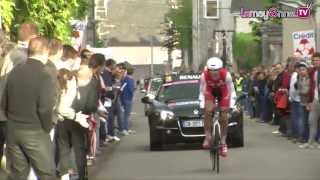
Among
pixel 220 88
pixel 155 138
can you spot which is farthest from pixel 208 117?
pixel 155 138

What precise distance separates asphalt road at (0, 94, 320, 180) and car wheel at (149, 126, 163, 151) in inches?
8.0

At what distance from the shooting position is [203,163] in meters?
17.7

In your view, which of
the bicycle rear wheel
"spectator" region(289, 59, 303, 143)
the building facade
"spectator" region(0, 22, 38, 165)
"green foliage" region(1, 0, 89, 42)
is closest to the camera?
"spectator" region(0, 22, 38, 165)

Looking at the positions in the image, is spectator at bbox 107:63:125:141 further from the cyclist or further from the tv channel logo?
the tv channel logo

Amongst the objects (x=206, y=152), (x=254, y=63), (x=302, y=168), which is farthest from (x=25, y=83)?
(x=254, y=63)

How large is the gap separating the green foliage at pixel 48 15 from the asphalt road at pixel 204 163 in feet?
10.5

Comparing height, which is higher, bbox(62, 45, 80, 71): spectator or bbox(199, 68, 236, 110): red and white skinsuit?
bbox(62, 45, 80, 71): spectator

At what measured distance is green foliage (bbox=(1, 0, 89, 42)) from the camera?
74.6 feet

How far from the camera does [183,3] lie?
98250mm

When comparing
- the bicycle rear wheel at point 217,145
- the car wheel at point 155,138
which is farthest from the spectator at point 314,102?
the bicycle rear wheel at point 217,145

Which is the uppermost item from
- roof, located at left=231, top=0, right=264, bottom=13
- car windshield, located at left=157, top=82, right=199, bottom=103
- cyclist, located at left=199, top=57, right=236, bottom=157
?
roof, located at left=231, top=0, right=264, bottom=13

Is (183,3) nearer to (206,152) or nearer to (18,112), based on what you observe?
(206,152)

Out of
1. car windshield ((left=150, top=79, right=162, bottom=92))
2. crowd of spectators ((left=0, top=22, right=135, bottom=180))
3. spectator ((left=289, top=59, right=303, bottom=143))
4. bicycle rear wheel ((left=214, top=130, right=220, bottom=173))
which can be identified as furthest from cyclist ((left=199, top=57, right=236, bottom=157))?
car windshield ((left=150, top=79, right=162, bottom=92))

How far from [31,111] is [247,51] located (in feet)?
232
